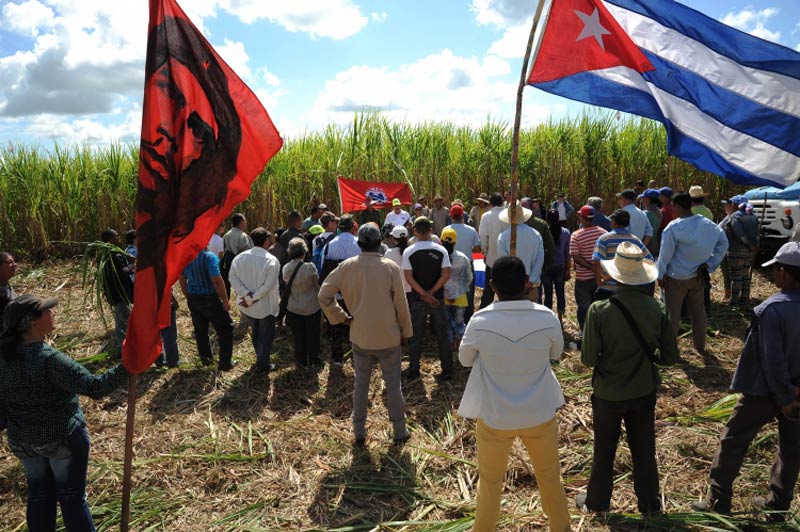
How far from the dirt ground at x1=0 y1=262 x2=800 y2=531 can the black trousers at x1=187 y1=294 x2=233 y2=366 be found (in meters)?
0.23

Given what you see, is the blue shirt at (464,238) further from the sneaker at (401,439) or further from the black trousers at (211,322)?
the black trousers at (211,322)

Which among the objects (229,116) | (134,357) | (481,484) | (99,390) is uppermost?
(229,116)

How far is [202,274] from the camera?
5988mm

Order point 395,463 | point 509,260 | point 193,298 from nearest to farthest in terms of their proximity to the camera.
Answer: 1. point 509,260
2. point 395,463
3. point 193,298

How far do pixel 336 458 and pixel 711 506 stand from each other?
2805 mm

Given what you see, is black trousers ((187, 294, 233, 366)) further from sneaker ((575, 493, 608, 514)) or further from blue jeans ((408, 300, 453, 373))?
sneaker ((575, 493, 608, 514))

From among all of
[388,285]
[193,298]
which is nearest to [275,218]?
[193,298]

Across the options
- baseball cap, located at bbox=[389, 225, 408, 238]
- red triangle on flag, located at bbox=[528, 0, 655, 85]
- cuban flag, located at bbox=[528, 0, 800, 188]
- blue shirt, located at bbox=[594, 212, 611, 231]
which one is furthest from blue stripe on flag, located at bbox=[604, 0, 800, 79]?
blue shirt, located at bbox=[594, 212, 611, 231]

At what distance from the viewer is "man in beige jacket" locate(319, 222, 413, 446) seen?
4285 millimetres

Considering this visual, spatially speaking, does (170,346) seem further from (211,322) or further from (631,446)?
(631,446)

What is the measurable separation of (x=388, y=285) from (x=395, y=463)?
149 centimetres

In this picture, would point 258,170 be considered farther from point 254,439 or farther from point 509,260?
point 254,439

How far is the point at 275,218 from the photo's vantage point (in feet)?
42.3

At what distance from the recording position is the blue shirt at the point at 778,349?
2978mm
